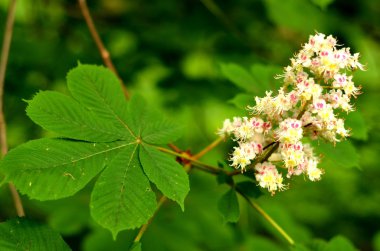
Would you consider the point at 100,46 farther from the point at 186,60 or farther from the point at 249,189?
the point at 186,60

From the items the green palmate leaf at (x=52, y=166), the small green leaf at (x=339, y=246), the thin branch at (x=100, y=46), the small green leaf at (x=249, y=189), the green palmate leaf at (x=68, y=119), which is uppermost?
the thin branch at (x=100, y=46)

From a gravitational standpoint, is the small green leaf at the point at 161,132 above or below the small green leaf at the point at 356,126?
below

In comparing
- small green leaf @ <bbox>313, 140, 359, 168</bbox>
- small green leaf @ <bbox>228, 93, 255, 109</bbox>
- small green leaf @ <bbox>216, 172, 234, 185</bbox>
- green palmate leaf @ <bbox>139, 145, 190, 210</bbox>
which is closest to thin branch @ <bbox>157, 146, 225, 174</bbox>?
small green leaf @ <bbox>216, 172, 234, 185</bbox>

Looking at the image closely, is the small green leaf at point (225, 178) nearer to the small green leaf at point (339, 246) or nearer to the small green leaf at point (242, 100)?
the small green leaf at point (242, 100)

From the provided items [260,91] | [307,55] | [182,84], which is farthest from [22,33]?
[307,55]

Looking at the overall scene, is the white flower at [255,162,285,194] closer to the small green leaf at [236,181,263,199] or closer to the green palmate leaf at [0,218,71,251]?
the small green leaf at [236,181,263,199]

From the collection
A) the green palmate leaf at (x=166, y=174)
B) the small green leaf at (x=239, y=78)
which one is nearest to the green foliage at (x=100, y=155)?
the green palmate leaf at (x=166, y=174)

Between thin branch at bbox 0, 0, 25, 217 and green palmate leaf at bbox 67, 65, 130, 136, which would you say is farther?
thin branch at bbox 0, 0, 25, 217

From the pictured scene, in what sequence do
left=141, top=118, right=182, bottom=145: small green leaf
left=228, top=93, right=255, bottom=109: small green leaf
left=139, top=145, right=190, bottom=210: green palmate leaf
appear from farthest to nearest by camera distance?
1. left=228, top=93, right=255, bottom=109: small green leaf
2. left=141, top=118, right=182, bottom=145: small green leaf
3. left=139, top=145, right=190, bottom=210: green palmate leaf
